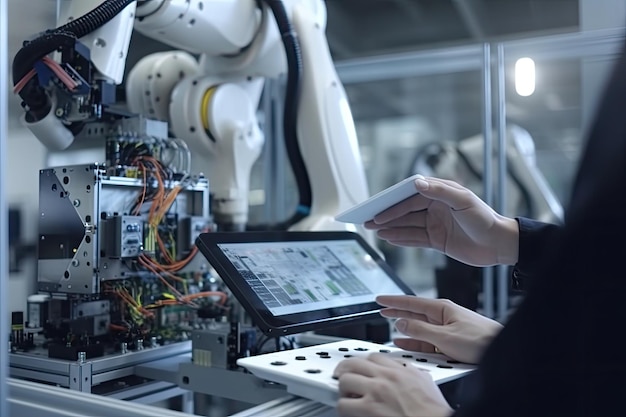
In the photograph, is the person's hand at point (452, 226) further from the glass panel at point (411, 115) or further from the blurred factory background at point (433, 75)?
the glass panel at point (411, 115)

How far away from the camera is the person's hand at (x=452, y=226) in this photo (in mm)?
1172

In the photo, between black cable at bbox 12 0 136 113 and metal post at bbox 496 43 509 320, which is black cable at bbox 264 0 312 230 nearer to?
black cable at bbox 12 0 136 113

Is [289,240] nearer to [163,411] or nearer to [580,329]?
[163,411]

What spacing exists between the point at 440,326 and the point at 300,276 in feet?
1.11

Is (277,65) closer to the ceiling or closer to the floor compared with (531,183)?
closer to the ceiling

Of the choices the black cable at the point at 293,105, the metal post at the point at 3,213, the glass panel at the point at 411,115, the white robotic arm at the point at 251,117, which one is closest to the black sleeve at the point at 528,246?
the white robotic arm at the point at 251,117

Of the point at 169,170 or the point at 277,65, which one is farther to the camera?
the point at 277,65

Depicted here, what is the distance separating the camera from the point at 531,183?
11.8ft

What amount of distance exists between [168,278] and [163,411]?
1.80ft

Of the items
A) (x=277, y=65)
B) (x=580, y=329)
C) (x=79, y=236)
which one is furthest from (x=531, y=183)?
(x=580, y=329)

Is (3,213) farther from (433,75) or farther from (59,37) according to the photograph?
(433,75)

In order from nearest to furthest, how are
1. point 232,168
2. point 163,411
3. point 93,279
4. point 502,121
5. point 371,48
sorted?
point 163,411 < point 93,279 < point 232,168 < point 502,121 < point 371,48

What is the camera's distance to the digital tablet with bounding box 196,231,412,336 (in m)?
1.14

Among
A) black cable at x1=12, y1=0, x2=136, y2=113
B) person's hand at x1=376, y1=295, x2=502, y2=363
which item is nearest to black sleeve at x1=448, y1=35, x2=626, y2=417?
person's hand at x1=376, y1=295, x2=502, y2=363
